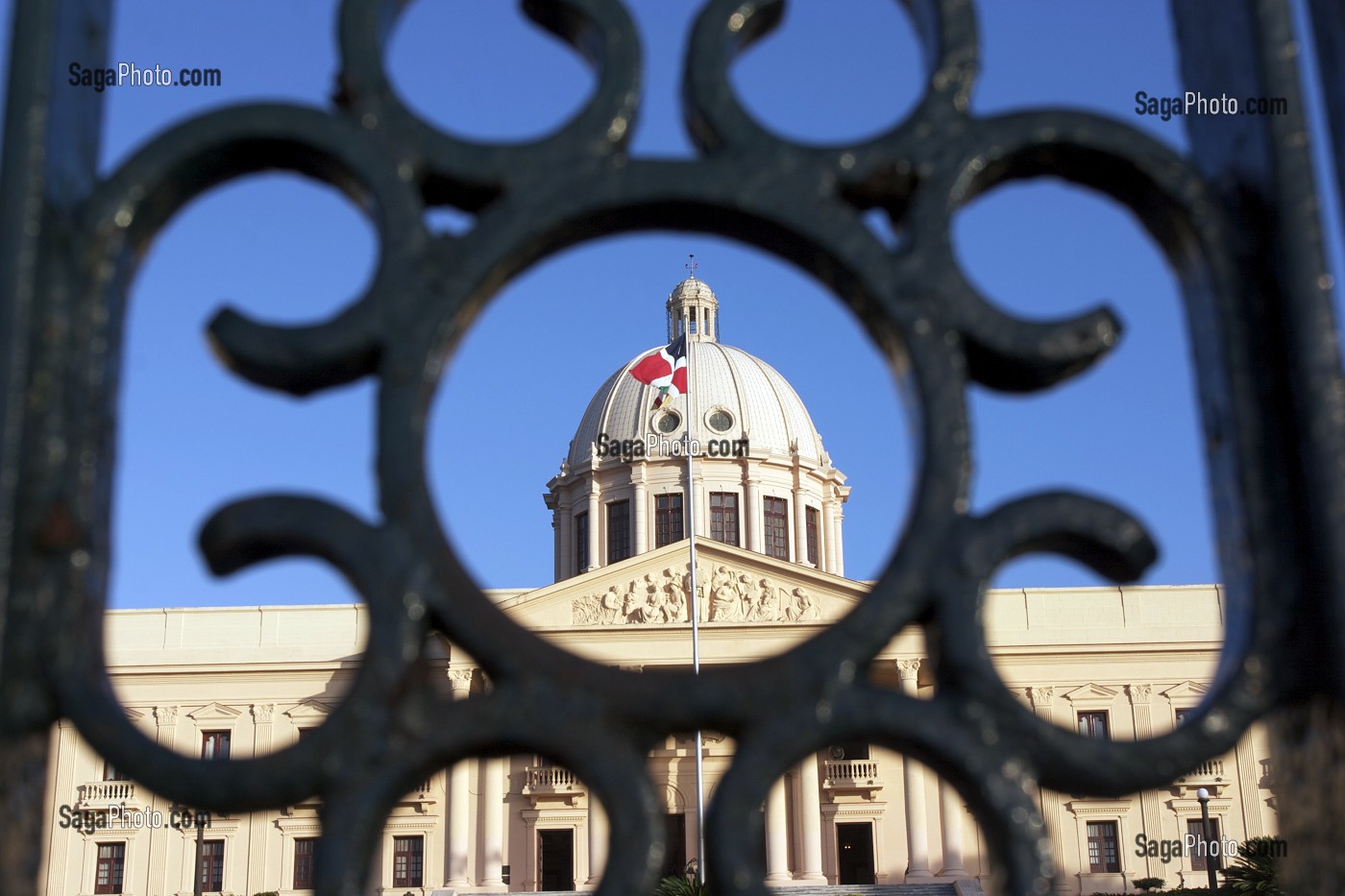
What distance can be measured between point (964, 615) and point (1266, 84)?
55cm

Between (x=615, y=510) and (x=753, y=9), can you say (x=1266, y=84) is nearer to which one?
(x=753, y=9)

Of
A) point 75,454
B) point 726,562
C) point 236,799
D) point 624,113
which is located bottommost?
point 236,799

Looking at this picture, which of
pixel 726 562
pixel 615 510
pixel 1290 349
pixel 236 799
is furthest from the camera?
pixel 615 510

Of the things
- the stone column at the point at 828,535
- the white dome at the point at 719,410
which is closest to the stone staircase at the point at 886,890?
the stone column at the point at 828,535

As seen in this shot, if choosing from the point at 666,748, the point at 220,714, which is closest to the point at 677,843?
the point at 666,748

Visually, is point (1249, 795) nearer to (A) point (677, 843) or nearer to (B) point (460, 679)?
(A) point (677, 843)

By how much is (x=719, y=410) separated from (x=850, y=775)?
514 inches

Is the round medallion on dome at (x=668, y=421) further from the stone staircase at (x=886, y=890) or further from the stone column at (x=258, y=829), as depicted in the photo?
the stone staircase at (x=886, y=890)

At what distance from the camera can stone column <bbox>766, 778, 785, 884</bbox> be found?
112 ft

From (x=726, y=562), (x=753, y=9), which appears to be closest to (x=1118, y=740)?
(x=753, y=9)

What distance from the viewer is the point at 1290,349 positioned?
1.18 metres

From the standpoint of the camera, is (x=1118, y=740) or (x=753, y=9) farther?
(x=753, y=9)

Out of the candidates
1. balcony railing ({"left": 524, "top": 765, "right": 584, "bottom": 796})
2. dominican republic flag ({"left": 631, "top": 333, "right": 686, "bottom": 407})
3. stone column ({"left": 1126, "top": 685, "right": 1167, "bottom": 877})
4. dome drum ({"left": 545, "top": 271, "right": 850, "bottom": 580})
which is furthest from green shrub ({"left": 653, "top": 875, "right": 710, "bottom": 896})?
dome drum ({"left": 545, "top": 271, "right": 850, "bottom": 580})

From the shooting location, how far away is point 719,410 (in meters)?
44.5
